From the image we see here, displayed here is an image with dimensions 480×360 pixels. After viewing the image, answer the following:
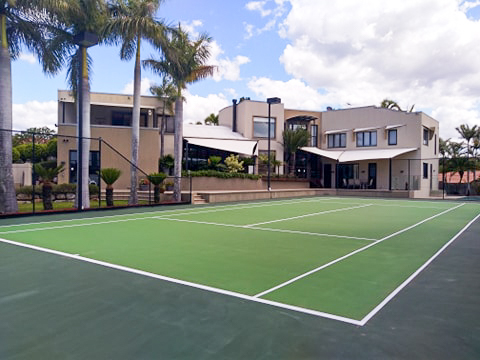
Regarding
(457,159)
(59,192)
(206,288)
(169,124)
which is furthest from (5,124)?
(457,159)

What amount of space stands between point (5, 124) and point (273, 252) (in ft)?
41.6

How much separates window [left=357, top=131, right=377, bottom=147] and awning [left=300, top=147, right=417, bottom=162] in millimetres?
918

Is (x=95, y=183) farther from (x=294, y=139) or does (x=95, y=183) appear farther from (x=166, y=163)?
(x=294, y=139)

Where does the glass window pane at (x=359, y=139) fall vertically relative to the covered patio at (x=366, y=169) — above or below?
above

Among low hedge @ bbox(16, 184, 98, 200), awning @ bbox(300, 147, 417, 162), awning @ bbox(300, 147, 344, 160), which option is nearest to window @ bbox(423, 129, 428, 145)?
awning @ bbox(300, 147, 417, 162)

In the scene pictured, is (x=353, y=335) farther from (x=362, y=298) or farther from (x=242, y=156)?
(x=242, y=156)

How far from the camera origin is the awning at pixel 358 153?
111 feet

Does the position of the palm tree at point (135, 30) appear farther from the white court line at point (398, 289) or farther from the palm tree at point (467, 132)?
the palm tree at point (467, 132)

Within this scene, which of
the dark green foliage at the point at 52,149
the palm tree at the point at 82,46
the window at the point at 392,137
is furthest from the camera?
the dark green foliage at the point at 52,149

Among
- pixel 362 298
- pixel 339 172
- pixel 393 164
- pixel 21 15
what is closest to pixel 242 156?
pixel 339 172

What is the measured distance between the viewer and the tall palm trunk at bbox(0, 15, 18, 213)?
1530 centimetres

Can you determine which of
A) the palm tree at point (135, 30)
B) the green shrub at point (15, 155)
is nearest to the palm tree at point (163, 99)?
the palm tree at point (135, 30)

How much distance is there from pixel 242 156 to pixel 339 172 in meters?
11.1

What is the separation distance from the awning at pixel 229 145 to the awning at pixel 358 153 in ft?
22.7
